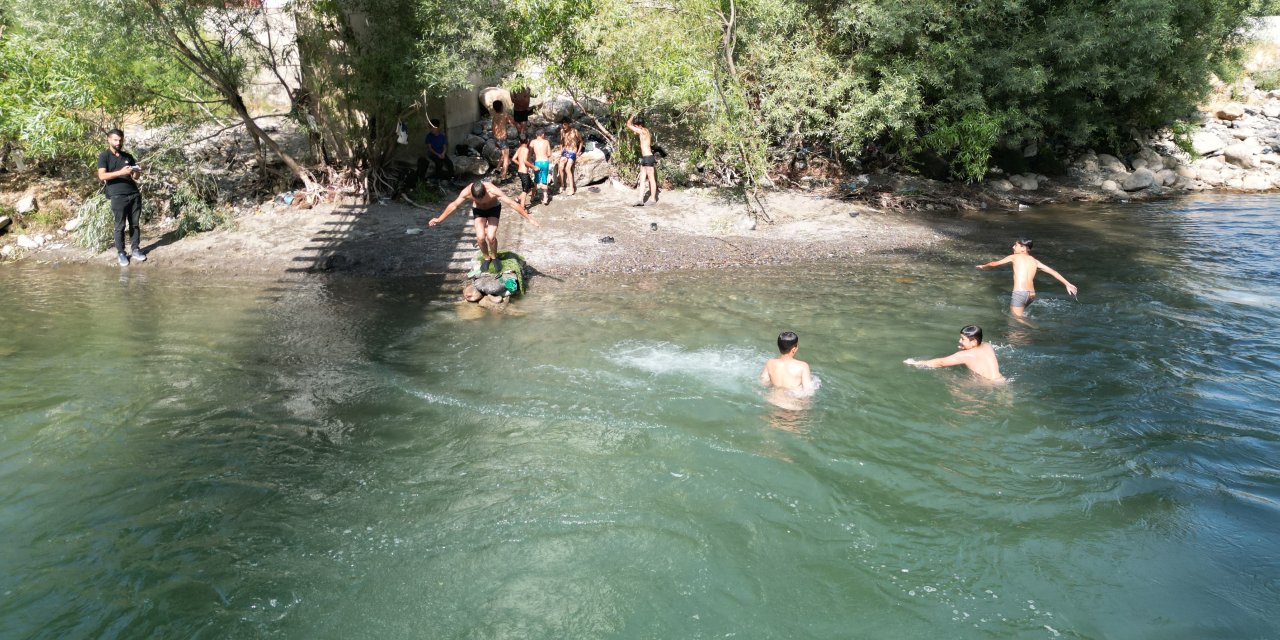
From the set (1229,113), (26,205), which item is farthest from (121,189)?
(1229,113)

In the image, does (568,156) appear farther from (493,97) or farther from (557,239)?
(493,97)

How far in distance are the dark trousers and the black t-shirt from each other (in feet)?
0.27

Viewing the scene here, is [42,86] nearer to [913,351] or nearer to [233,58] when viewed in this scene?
[233,58]

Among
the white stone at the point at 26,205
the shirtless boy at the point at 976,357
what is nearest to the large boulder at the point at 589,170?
the shirtless boy at the point at 976,357

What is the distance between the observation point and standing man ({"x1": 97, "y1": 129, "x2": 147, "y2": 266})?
12.5 m

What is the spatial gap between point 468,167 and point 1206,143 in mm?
19630

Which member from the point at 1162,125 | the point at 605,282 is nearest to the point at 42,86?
the point at 605,282

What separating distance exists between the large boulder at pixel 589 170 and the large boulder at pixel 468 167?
2000 millimetres

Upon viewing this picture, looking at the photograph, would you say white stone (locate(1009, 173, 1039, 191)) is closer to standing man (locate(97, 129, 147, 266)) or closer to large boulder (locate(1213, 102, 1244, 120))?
large boulder (locate(1213, 102, 1244, 120))

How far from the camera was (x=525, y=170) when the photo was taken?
49.4 feet

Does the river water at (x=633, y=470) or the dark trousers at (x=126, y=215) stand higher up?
the dark trousers at (x=126, y=215)

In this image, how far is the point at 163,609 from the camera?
5.18 meters

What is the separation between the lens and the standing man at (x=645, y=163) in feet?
49.6

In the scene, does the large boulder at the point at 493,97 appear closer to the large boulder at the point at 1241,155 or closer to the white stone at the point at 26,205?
the white stone at the point at 26,205
